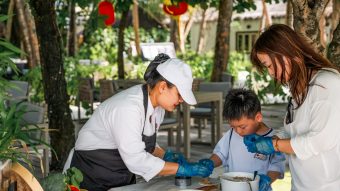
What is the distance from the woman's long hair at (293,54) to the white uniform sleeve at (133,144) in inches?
27.0

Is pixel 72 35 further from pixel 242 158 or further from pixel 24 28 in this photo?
pixel 242 158

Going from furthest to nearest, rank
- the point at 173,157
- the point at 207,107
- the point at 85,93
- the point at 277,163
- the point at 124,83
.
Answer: the point at 85,93
the point at 124,83
the point at 207,107
the point at 173,157
the point at 277,163

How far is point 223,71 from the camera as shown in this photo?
10.6 m

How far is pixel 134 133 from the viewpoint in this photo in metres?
2.75

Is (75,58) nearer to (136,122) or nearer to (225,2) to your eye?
(225,2)

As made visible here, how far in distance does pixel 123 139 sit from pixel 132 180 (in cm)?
45

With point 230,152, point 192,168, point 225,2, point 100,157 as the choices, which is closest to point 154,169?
point 192,168

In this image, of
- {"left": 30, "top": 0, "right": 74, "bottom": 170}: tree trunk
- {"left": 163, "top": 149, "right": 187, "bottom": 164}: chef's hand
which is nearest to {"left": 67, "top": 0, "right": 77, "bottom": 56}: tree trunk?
{"left": 30, "top": 0, "right": 74, "bottom": 170}: tree trunk

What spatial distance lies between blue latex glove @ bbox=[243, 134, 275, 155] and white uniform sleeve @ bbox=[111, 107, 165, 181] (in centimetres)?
44

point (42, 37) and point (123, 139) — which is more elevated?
point (42, 37)

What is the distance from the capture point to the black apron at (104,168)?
9.81 feet

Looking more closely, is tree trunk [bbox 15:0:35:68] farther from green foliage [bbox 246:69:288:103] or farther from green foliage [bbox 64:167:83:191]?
green foliage [bbox 64:167:83:191]

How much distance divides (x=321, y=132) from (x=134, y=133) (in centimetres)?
88

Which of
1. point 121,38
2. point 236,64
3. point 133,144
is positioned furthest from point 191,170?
point 236,64
